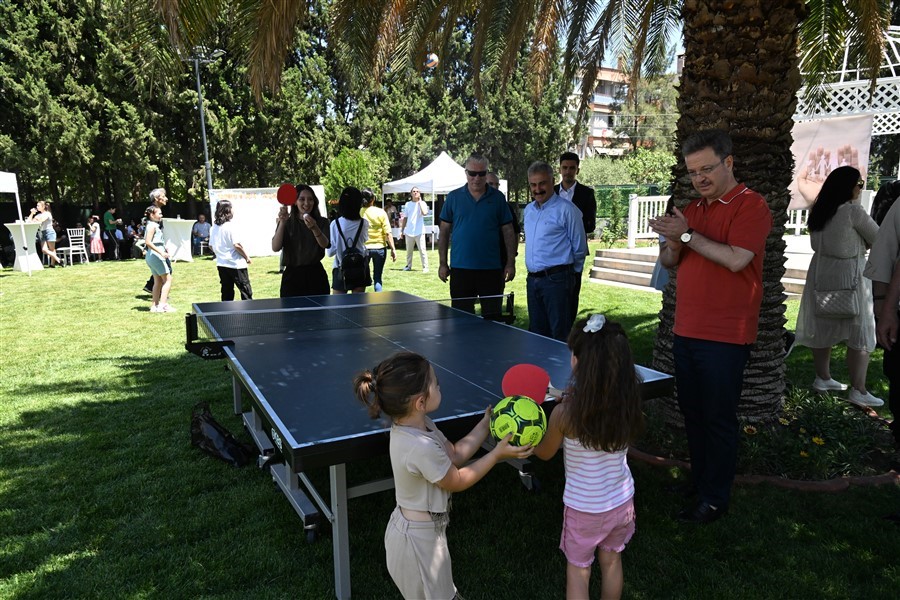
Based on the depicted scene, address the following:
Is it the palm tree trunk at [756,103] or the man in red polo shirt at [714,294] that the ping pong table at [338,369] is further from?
the palm tree trunk at [756,103]

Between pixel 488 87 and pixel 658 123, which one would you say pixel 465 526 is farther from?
pixel 658 123

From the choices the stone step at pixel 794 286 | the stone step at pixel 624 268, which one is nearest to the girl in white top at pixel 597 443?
the stone step at pixel 794 286

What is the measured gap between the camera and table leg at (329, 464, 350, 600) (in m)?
2.63

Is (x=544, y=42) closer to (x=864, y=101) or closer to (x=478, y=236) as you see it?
(x=478, y=236)

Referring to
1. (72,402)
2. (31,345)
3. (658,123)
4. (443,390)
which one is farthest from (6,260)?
(658,123)

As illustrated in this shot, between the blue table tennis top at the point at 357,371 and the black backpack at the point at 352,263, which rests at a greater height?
the black backpack at the point at 352,263

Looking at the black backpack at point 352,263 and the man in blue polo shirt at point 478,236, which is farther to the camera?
the black backpack at point 352,263

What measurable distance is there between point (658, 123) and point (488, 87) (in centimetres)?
3280

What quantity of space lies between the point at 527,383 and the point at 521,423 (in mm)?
366

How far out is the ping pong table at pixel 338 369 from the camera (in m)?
2.41

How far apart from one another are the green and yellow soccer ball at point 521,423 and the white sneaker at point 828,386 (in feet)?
14.6

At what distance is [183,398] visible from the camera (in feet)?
18.6

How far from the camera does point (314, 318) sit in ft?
15.8

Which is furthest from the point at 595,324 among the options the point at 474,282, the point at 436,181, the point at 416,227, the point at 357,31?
the point at 436,181
